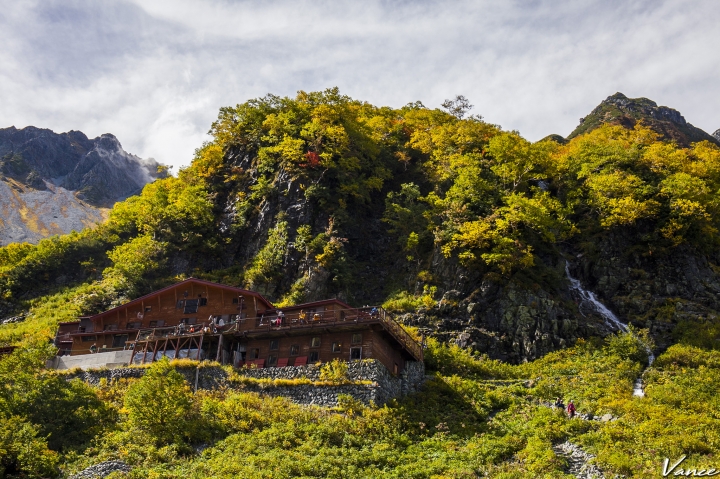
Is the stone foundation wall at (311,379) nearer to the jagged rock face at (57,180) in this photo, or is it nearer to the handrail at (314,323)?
the handrail at (314,323)

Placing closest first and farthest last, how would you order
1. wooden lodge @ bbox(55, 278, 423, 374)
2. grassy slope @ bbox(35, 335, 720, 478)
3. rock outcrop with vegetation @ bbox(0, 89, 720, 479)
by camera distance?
grassy slope @ bbox(35, 335, 720, 478) < rock outcrop with vegetation @ bbox(0, 89, 720, 479) < wooden lodge @ bbox(55, 278, 423, 374)

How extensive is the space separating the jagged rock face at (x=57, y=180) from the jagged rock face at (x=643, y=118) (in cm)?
10893

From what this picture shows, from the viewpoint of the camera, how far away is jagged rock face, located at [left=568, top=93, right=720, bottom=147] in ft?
394

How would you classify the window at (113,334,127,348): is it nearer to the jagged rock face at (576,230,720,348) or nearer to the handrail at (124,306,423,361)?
the handrail at (124,306,423,361)

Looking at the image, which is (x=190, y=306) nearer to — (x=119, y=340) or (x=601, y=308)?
(x=119, y=340)

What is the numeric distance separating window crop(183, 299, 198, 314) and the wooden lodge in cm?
9

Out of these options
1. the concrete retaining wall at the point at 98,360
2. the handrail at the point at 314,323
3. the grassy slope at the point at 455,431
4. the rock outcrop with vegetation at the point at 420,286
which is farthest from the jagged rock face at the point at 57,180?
the grassy slope at the point at 455,431

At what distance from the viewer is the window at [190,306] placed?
5656 centimetres

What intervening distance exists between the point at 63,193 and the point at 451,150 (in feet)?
375

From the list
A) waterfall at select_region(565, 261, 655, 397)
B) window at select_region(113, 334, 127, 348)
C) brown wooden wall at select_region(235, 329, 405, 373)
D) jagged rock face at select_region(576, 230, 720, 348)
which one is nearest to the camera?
brown wooden wall at select_region(235, 329, 405, 373)

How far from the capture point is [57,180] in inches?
6599

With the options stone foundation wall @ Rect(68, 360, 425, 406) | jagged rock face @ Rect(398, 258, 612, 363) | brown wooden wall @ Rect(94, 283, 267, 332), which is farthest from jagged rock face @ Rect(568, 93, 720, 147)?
stone foundation wall @ Rect(68, 360, 425, 406)

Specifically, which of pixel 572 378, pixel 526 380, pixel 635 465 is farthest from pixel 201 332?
pixel 635 465

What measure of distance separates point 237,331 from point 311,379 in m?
8.38
